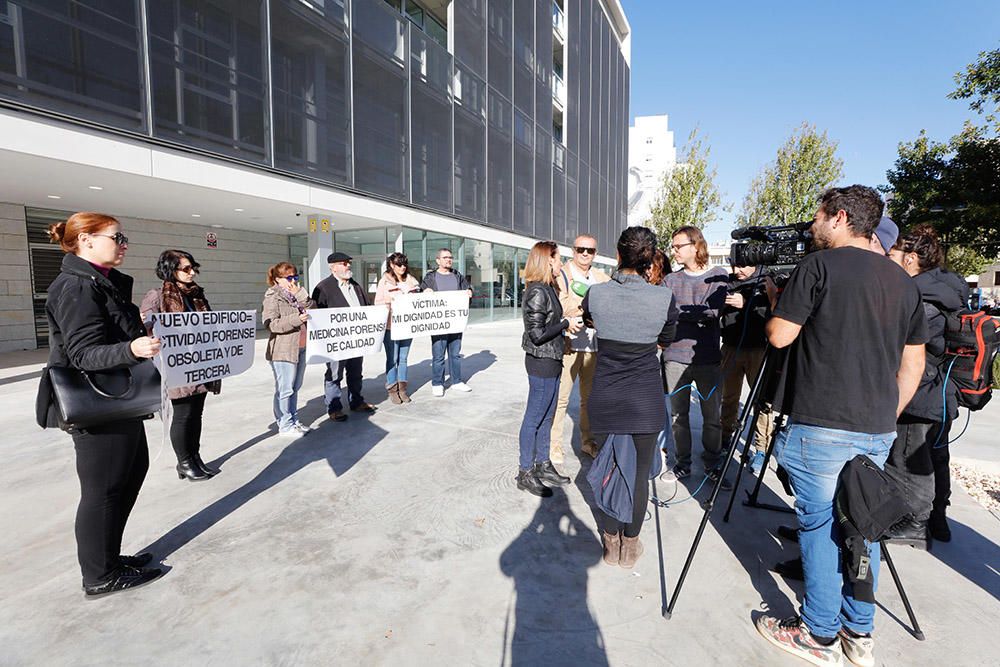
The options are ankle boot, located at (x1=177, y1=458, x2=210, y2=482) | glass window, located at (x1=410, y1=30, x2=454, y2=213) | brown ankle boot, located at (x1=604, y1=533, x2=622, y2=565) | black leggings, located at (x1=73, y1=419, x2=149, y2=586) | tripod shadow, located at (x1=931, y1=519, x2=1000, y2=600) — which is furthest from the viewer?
glass window, located at (x1=410, y1=30, x2=454, y2=213)

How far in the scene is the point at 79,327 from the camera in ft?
7.04

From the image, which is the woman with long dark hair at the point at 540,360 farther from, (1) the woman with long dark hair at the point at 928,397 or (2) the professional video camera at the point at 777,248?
(1) the woman with long dark hair at the point at 928,397

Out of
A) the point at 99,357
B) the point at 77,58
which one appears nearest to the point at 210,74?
the point at 77,58

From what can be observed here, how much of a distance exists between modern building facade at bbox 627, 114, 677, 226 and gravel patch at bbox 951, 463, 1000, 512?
79938 mm

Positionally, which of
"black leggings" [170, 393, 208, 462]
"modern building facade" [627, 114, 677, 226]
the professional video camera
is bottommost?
"black leggings" [170, 393, 208, 462]

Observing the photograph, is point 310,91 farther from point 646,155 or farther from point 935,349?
point 646,155

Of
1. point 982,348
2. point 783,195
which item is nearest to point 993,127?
point 783,195

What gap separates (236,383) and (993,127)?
23962 millimetres

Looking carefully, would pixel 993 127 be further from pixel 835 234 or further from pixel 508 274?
pixel 835 234

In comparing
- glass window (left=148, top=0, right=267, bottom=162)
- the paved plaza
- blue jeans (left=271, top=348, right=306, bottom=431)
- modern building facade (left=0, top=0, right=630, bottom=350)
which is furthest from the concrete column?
the paved plaza

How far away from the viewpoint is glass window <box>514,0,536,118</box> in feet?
62.7

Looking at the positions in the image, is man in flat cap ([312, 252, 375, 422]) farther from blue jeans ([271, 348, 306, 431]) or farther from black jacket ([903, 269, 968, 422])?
black jacket ([903, 269, 968, 422])

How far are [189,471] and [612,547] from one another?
341cm

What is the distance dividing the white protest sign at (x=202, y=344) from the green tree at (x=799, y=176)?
60.1 feet
